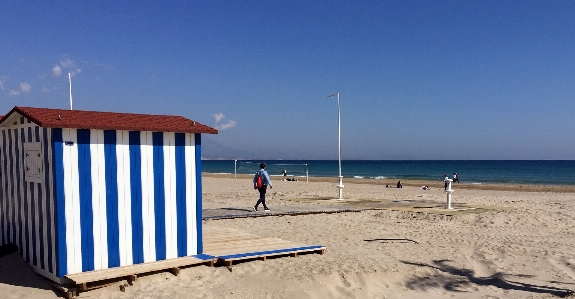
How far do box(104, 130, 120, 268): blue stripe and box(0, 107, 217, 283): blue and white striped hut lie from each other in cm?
1

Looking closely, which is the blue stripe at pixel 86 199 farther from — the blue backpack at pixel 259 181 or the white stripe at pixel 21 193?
the blue backpack at pixel 259 181

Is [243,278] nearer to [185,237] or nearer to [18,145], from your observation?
[185,237]

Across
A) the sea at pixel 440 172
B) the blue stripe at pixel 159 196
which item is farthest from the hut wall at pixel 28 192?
the sea at pixel 440 172

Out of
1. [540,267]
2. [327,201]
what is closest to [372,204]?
[327,201]

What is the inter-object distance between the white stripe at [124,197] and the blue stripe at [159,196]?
405 millimetres

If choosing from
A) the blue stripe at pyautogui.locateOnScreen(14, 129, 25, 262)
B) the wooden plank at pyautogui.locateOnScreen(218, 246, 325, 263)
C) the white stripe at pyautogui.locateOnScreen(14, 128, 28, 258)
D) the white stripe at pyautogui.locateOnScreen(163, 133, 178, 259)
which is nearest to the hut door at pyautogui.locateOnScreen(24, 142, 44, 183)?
the white stripe at pyautogui.locateOnScreen(14, 128, 28, 258)

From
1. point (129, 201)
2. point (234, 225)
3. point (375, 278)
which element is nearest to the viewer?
point (129, 201)

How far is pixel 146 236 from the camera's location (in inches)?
273

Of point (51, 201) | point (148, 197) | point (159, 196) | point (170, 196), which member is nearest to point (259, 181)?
point (170, 196)

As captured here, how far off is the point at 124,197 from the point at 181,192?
92cm

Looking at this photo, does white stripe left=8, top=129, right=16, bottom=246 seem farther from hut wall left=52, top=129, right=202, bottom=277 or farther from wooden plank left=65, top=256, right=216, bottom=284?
wooden plank left=65, top=256, right=216, bottom=284

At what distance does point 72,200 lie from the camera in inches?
244

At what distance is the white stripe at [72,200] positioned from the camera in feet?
20.2

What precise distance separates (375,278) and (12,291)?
5.06 metres
